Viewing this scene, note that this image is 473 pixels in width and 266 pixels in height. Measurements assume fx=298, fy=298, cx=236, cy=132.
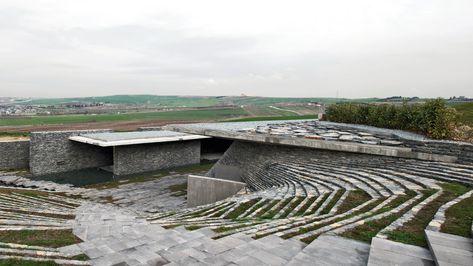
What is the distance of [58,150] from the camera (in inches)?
922

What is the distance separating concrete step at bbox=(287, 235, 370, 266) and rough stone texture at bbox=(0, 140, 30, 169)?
87.3 ft

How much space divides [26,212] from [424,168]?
40.6ft

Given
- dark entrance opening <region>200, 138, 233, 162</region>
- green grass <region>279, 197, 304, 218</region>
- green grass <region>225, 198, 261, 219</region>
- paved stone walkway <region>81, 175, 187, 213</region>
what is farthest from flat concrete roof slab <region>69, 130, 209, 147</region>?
green grass <region>279, 197, 304, 218</region>

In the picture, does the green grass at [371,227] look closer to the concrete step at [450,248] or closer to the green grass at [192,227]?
the concrete step at [450,248]

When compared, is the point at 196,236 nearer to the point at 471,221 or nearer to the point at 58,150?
the point at 471,221

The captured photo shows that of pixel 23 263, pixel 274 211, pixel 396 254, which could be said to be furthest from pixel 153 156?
pixel 396 254

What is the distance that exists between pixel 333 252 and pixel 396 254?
88 cm

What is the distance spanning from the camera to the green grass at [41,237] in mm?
5259

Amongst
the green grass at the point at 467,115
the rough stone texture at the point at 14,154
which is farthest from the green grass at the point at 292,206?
the rough stone texture at the point at 14,154

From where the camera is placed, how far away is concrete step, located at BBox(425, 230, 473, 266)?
3939 millimetres

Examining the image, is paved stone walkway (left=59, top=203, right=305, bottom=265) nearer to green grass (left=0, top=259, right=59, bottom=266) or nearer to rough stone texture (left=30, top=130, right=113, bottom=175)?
green grass (left=0, top=259, right=59, bottom=266)

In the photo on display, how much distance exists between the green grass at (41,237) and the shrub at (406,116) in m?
13.2

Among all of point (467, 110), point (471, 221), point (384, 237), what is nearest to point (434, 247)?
point (384, 237)

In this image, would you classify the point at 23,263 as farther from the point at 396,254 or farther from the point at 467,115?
the point at 467,115
